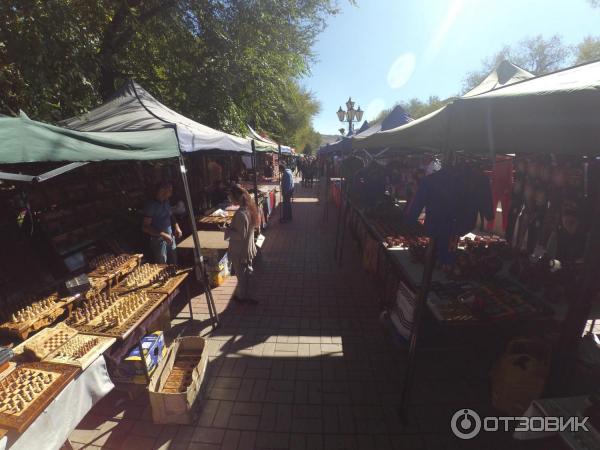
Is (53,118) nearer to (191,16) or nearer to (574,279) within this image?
(191,16)

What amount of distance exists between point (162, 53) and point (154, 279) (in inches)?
334

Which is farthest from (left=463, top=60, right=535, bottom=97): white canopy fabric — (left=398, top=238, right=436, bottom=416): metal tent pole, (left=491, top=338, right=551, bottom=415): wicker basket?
(left=491, top=338, right=551, bottom=415): wicker basket

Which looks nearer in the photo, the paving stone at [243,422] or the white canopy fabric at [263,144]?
the paving stone at [243,422]

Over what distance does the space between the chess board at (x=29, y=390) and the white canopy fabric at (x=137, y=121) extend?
268 centimetres

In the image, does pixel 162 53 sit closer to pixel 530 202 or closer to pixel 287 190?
pixel 287 190

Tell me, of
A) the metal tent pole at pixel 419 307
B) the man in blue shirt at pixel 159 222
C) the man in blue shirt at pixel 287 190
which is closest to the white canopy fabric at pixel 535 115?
the metal tent pole at pixel 419 307

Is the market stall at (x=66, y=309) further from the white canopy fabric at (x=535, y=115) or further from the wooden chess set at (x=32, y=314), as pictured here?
the white canopy fabric at (x=535, y=115)

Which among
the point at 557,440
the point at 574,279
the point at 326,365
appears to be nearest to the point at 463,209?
the point at 574,279

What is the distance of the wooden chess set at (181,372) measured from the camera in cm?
293

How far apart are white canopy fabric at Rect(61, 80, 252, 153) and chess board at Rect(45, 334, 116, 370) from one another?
239cm

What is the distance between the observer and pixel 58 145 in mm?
2373

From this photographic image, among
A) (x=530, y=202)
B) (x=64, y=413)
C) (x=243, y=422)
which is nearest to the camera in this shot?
(x=64, y=413)

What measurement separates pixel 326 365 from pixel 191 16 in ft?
34.8

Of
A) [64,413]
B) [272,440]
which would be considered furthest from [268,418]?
[64,413]
